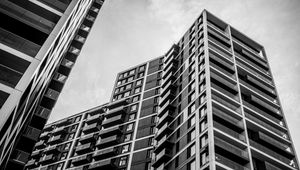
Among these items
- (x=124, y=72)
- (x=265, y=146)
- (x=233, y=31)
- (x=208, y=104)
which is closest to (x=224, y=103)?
(x=208, y=104)

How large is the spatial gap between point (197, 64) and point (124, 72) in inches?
1188

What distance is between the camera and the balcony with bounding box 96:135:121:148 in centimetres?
5628

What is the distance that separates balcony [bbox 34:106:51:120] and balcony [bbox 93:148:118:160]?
74.7 ft

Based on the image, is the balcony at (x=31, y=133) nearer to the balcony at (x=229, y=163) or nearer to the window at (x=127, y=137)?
the balcony at (x=229, y=163)

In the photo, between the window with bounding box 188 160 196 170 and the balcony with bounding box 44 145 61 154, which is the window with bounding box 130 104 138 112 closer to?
the balcony with bounding box 44 145 61 154

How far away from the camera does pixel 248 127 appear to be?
42.4 m

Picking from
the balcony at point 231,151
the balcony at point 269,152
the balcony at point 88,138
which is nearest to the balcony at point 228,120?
the balcony at point 269,152

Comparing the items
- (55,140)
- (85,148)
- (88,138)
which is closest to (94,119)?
(88,138)

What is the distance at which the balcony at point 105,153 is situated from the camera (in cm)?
5419

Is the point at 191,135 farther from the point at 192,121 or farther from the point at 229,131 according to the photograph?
the point at 229,131

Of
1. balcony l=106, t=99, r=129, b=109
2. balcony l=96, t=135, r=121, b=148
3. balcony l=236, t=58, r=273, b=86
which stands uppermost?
balcony l=236, t=58, r=273, b=86

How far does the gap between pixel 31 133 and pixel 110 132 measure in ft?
92.6

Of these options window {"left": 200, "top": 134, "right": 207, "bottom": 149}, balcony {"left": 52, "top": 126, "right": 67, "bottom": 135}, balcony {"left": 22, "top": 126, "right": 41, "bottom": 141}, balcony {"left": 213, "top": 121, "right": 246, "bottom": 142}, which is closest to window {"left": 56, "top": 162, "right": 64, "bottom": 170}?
balcony {"left": 52, "top": 126, "right": 67, "bottom": 135}

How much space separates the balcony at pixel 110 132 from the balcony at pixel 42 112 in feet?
83.0
